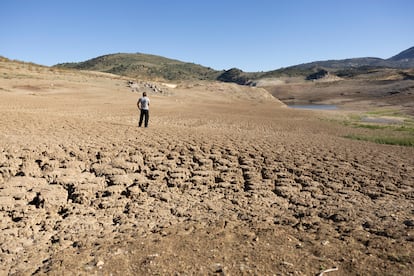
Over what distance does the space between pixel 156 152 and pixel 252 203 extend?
3390mm

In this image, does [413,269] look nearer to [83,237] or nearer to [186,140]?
[83,237]

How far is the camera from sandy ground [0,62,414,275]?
376 cm

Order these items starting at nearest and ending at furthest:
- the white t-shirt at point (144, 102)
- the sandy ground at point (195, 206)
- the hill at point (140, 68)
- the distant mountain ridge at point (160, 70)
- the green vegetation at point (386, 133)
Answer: the sandy ground at point (195, 206), the white t-shirt at point (144, 102), the green vegetation at point (386, 133), the hill at point (140, 68), the distant mountain ridge at point (160, 70)

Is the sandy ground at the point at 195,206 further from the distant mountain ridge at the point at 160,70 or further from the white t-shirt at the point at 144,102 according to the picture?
the distant mountain ridge at the point at 160,70

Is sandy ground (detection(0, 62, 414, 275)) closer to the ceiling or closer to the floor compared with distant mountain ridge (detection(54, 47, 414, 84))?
closer to the floor

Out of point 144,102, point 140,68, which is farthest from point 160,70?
point 144,102

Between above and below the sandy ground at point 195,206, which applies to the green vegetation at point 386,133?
above

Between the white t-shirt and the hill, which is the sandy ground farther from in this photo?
the hill

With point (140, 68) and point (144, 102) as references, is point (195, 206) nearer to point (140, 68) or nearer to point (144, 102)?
point (144, 102)

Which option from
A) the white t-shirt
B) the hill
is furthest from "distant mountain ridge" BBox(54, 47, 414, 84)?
the white t-shirt

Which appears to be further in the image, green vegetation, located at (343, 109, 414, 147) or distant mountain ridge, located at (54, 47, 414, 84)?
distant mountain ridge, located at (54, 47, 414, 84)

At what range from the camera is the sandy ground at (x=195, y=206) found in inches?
148

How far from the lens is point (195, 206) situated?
5.46 meters

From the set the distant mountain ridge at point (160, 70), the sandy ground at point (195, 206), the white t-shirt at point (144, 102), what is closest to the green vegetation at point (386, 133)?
the sandy ground at point (195, 206)
